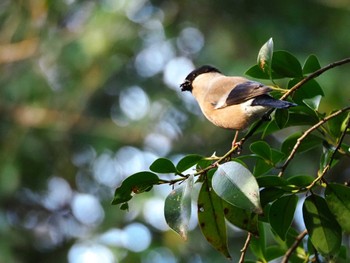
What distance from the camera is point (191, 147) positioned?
24.2ft

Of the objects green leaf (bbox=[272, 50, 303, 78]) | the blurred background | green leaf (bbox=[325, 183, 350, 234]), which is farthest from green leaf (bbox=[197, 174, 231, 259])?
the blurred background

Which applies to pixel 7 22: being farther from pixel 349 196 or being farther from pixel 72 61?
pixel 349 196

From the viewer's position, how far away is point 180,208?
1479mm

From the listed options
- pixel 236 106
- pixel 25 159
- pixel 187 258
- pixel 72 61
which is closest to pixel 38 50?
pixel 72 61

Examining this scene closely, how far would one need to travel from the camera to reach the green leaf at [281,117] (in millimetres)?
1699

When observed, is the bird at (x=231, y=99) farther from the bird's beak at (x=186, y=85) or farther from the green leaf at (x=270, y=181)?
the green leaf at (x=270, y=181)

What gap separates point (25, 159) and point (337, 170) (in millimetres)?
2881

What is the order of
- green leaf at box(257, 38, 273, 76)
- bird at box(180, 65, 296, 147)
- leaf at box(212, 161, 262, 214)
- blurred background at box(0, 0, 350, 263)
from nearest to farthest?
leaf at box(212, 161, 262, 214)
green leaf at box(257, 38, 273, 76)
bird at box(180, 65, 296, 147)
blurred background at box(0, 0, 350, 263)

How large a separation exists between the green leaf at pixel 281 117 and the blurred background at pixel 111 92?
16.2ft

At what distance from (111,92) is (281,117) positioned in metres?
6.31

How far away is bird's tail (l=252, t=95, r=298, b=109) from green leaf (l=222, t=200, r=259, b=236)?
0.27 meters

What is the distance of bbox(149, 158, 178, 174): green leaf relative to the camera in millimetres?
1550

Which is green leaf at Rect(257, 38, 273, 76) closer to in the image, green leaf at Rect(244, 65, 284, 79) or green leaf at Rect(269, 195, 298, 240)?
green leaf at Rect(244, 65, 284, 79)

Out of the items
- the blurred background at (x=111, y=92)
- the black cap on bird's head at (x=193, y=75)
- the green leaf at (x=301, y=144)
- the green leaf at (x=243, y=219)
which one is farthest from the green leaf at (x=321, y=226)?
the blurred background at (x=111, y=92)
